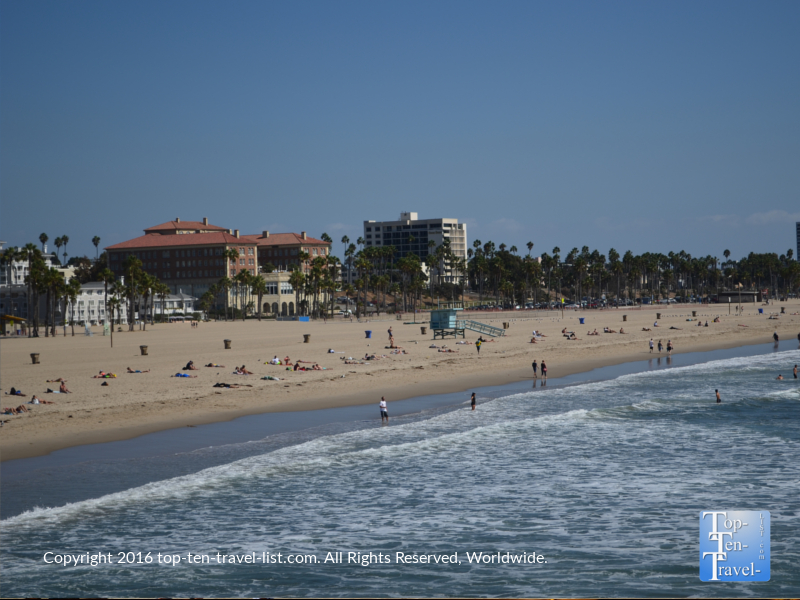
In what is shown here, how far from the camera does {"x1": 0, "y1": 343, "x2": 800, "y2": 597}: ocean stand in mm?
11852

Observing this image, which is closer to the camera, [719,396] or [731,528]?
[731,528]

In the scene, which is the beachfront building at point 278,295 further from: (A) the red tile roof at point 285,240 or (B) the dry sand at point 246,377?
(B) the dry sand at point 246,377

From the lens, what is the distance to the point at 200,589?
1154 cm

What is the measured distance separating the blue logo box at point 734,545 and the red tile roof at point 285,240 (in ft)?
510

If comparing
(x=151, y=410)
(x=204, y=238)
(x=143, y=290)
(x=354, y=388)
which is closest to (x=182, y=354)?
(x=354, y=388)

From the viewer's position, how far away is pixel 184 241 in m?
154

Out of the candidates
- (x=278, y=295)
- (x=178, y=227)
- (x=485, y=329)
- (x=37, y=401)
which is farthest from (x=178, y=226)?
(x=37, y=401)

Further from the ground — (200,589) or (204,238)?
(204,238)

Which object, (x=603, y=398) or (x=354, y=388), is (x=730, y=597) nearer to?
(x=603, y=398)

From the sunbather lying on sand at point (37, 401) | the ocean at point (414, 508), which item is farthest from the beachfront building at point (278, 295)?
the ocean at point (414, 508)

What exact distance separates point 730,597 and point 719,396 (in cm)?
1794

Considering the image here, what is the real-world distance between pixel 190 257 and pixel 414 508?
467 ft

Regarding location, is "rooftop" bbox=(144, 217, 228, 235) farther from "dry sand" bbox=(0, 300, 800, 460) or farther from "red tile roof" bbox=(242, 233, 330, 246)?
"dry sand" bbox=(0, 300, 800, 460)

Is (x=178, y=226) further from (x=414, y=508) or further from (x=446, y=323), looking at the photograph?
(x=414, y=508)
